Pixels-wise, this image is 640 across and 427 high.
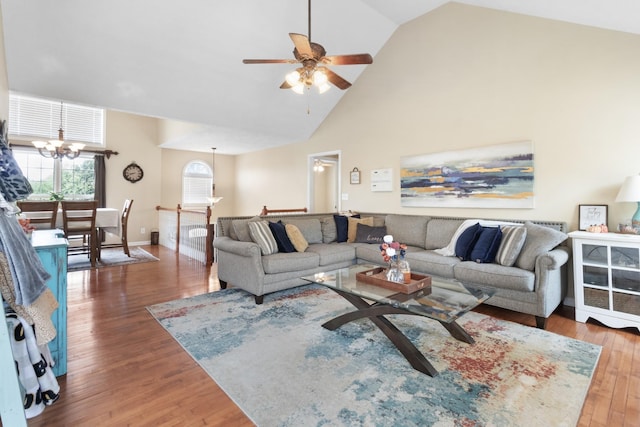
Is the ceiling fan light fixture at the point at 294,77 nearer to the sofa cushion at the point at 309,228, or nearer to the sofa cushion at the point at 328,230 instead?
the sofa cushion at the point at 309,228

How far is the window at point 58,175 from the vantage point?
6.14 m

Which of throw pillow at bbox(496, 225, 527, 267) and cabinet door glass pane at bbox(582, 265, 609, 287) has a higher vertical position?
throw pillow at bbox(496, 225, 527, 267)

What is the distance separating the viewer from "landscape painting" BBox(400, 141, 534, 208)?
368cm

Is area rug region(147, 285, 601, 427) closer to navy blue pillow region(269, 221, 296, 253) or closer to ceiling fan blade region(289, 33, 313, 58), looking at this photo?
navy blue pillow region(269, 221, 296, 253)

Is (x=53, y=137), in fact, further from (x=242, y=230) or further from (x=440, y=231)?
(x=440, y=231)

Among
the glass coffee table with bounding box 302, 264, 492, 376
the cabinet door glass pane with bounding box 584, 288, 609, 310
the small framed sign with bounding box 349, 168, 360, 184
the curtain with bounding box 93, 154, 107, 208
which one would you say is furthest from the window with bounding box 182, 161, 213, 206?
the cabinet door glass pane with bounding box 584, 288, 609, 310

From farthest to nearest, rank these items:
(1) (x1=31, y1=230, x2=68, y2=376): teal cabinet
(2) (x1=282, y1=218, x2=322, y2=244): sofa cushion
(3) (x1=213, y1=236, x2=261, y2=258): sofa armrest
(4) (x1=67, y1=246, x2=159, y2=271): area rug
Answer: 1. (4) (x1=67, y1=246, x2=159, y2=271): area rug
2. (2) (x1=282, y1=218, x2=322, y2=244): sofa cushion
3. (3) (x1=213, y1=236, x2=261, y2=258): sofa armrest
4. (1) (x1=31, y1=230, x2=68, y2=376): teal cabinet

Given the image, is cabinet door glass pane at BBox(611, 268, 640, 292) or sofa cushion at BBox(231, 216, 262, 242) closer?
cabinet door glass pane at BBox(611, 268, 640, 292)

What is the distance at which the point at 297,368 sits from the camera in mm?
2088

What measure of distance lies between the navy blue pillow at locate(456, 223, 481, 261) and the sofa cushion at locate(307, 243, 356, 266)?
1415mm

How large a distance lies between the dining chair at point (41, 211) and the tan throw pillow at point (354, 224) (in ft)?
14.6

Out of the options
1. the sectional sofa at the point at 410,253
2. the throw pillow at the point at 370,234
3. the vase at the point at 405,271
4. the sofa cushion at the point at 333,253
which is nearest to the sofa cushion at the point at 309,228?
the sectional sofa at the point at 410,253

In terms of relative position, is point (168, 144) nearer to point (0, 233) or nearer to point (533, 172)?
point (0, 233)

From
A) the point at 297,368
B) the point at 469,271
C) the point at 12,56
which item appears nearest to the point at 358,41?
the point at 469,271
